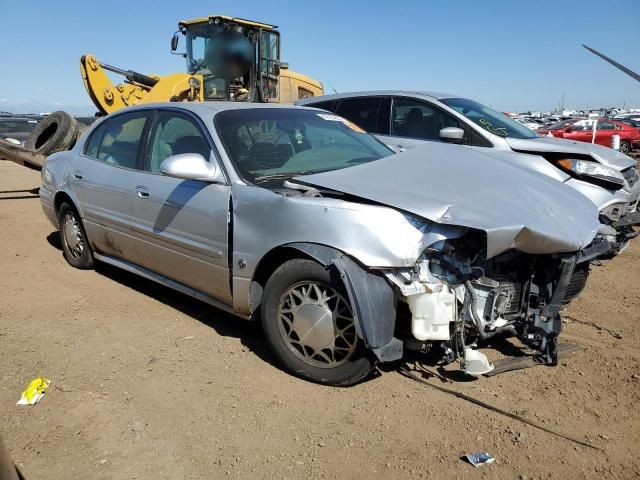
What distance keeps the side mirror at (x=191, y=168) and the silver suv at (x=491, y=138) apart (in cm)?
275

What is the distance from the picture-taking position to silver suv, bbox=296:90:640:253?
6.00 metres

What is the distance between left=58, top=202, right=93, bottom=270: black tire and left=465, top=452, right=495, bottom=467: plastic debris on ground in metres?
4.05

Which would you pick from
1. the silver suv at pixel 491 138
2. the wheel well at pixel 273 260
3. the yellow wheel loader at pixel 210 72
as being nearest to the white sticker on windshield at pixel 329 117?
the silver suv at pixel 491 138

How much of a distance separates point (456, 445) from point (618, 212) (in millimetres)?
4357

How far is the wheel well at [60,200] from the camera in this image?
17.9 feet

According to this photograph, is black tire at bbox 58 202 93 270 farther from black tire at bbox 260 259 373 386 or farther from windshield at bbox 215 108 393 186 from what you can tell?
black tire at bbox 260 259 373 386

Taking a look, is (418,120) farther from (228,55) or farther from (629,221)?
(228,55)

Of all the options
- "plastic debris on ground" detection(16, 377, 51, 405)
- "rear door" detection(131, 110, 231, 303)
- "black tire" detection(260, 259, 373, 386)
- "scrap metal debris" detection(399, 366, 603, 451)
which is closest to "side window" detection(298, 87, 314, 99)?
"rear door" detection(131, 110, 231, 303)

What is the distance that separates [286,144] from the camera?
411 cm

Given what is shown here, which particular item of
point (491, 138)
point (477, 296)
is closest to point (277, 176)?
point (477, 296)

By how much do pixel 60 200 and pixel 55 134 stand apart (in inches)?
180

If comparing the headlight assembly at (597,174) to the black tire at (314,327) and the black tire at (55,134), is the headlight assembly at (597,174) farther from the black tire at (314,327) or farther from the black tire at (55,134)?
the black tire at (55,134)

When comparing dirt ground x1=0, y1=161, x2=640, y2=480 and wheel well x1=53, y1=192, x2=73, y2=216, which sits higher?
wheel well x1=53, y1=192, x2=73, y2=216

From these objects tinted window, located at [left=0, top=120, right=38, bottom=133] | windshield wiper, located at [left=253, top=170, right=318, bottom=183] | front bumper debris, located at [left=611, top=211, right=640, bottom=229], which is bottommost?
tinted window, located at [left=0, top=120, right=38, bottom=133]
